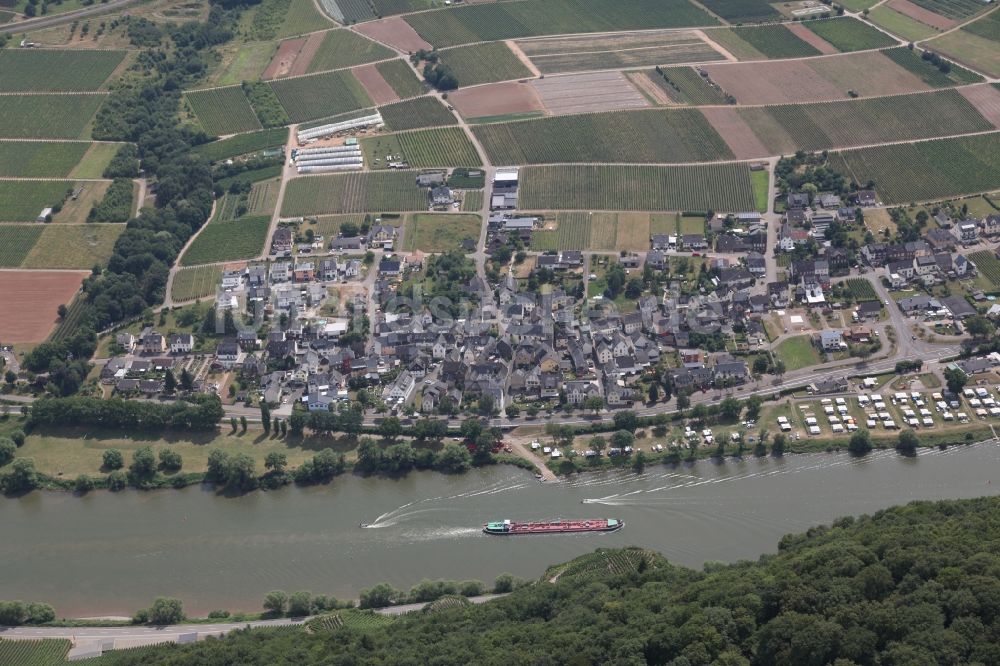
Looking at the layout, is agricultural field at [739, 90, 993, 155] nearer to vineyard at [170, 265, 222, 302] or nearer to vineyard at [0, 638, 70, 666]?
vineyard at [170, 265, 222, 302]

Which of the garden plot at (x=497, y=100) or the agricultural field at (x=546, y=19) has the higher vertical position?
the agricultural field at (x=546, y=19)

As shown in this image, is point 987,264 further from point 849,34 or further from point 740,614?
point 740,614

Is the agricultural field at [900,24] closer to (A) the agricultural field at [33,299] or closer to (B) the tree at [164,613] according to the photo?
(A) the agricultural field at [33,299]

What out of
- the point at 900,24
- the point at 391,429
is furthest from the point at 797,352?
the point at 900,24

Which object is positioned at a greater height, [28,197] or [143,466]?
[28,197]

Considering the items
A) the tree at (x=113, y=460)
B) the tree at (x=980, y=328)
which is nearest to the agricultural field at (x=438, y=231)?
the tree at (x=113, y=460)

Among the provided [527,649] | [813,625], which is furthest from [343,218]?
[813,625]

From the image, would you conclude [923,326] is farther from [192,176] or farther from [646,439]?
[192,176]
